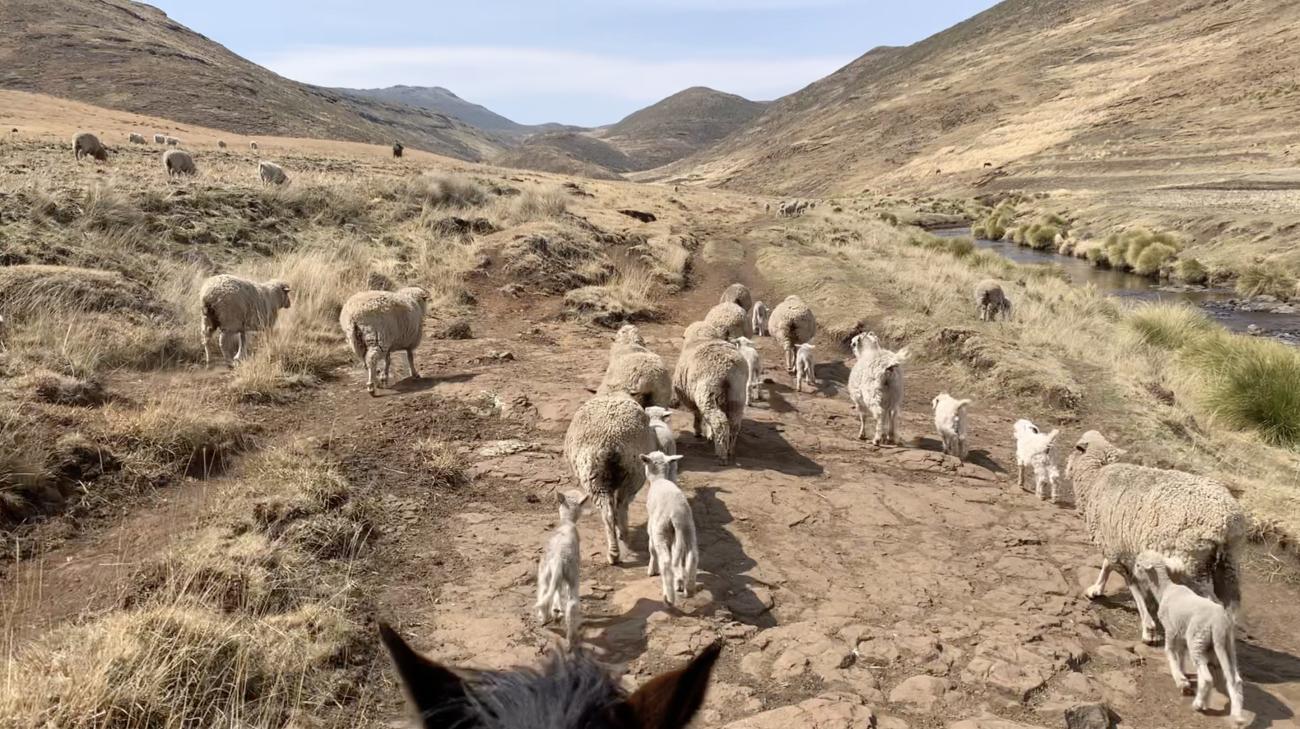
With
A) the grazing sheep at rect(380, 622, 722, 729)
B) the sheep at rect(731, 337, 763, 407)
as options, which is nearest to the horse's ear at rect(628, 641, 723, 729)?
the grazing sheep at rect(380, 622, 722, 729)

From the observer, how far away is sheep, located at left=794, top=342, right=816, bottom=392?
1113 cm

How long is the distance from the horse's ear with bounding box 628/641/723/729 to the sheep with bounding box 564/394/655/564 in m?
4.45

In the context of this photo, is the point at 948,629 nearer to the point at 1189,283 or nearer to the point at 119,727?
the point at 119,727

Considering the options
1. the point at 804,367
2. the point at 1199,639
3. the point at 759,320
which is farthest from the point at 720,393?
the point at 759,320

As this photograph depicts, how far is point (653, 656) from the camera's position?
4551mm

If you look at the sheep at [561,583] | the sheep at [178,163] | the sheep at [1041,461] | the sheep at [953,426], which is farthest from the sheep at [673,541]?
the sheep at [178,163]

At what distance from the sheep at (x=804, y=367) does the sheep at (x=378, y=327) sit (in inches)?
240

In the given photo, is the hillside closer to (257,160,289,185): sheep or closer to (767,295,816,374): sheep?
(257,160,289,185): sheep

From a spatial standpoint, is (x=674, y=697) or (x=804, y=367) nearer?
(x=674, y=697)

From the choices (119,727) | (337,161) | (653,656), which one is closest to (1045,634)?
(653,656)

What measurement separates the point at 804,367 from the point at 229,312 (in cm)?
889

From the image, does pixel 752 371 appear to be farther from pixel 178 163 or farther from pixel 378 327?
pixel 178 163

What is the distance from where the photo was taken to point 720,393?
26.9ft

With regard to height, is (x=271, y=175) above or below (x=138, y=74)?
below
